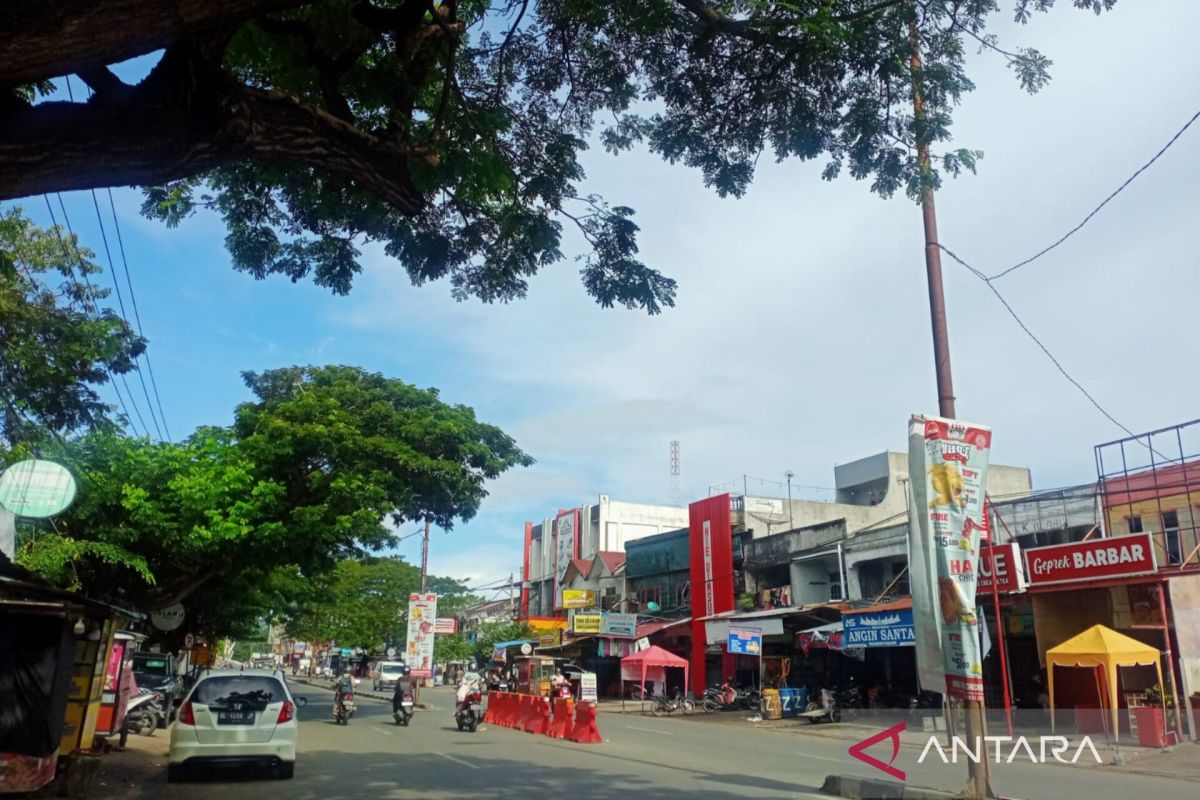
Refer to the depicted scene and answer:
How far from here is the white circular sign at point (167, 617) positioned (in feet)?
79.9

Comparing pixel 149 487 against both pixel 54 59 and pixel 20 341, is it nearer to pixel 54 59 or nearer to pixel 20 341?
pixel 20 341

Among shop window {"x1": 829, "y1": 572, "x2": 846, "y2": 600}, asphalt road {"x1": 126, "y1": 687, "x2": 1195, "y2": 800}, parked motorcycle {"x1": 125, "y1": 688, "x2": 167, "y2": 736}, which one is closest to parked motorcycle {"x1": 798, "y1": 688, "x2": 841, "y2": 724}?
asphalt road {"x1": 126, "y1": 687, "x2": 1195, "y2": 800}

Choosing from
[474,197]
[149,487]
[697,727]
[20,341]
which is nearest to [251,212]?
[474,197]

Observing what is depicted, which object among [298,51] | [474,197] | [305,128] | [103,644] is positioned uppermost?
[298,51]

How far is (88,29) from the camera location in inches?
173

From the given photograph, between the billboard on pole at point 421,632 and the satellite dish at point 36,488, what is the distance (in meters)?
18.2

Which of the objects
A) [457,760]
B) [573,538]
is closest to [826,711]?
[457,760]

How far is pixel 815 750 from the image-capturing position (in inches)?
733

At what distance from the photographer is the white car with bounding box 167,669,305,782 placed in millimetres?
12203

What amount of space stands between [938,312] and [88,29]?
32.9 feet

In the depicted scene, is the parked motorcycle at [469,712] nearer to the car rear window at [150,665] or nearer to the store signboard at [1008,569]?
the car rear window at [150,665]

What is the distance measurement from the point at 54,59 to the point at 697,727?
2527 centimetres

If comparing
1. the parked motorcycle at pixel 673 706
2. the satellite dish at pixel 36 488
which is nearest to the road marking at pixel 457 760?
the satellite dish at pixel 36 488

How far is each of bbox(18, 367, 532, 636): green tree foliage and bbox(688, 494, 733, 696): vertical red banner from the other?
11419 mm
